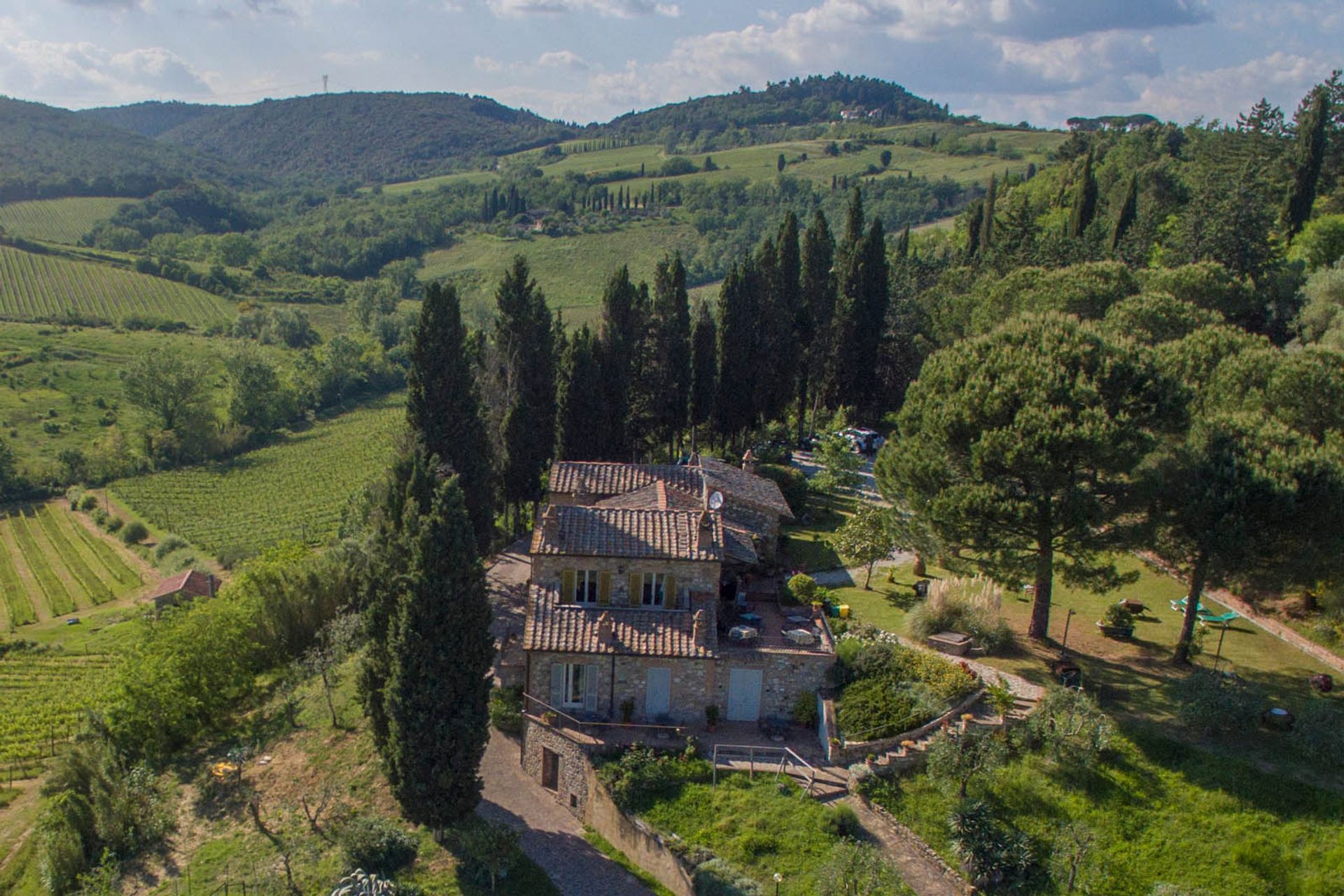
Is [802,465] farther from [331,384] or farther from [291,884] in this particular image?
[331,384]

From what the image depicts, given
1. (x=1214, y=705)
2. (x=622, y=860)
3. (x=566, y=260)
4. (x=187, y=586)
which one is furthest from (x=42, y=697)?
(x=566, y=260)

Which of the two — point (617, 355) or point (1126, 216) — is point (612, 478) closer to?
point (617, 355)

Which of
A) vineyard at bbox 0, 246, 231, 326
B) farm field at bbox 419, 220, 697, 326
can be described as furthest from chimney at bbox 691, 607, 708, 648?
vineyard at bbox 0, 246, 231, 326

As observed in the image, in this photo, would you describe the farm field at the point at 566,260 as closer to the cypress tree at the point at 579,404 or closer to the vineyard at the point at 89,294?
the vineyard at the point at 89,294

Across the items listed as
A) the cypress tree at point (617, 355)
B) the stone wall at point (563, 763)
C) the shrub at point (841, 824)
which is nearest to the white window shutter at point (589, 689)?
the stone wall at point (563, 763)

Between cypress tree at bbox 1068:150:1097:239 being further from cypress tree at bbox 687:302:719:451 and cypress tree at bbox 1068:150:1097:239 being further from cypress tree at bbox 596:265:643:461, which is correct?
cypress tree at bbox 596:265:643:461
